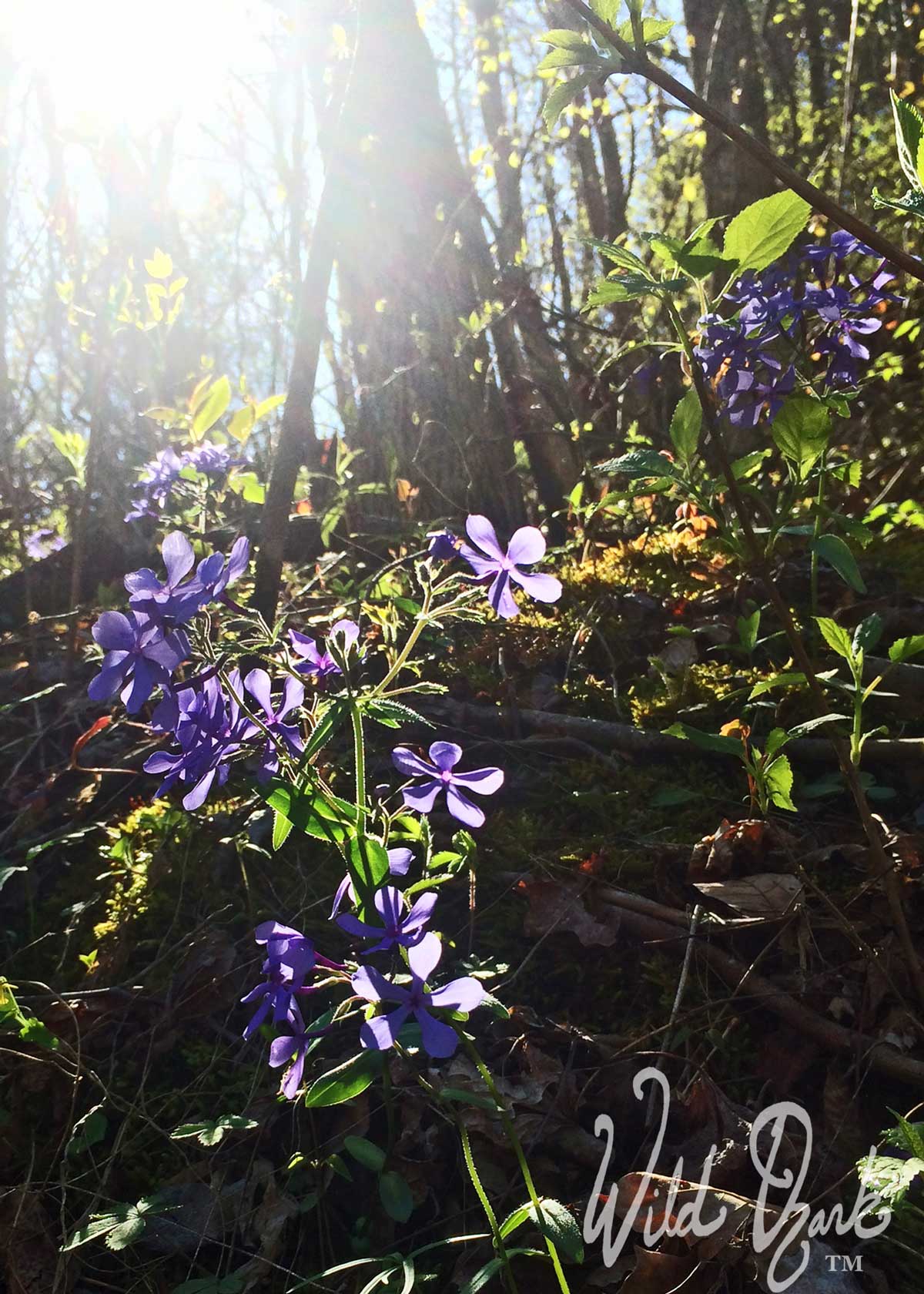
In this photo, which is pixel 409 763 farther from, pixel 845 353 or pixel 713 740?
pixel 845 353

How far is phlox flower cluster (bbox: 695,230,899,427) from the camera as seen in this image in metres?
1.66

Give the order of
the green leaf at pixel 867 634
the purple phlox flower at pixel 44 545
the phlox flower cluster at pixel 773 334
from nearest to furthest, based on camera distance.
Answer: the green leaf at pixel 867 634 < the phlox flower cluster at pixel 773 334 < the purple phlox flower at pixel 44 545

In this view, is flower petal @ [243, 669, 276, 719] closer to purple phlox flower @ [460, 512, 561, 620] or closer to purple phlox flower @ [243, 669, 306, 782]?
purple phlox flower @ [243, 669, 306, 782]

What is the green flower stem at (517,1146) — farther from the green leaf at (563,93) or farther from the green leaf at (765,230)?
the green leaf at (563,93)

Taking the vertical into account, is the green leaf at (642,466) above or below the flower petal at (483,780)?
above

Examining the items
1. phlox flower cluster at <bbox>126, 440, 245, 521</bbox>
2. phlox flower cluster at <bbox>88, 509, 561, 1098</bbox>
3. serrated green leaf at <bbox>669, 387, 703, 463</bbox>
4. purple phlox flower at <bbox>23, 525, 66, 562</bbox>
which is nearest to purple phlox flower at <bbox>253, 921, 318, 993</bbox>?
phlox flower cluster at <bbox>88, 509, 561, 1098</bbox>

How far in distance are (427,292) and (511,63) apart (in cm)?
220

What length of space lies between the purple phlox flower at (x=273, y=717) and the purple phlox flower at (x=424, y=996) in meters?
0.34

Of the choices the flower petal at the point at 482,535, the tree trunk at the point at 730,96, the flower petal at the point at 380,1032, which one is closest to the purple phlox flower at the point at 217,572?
the flower petal at the point at 482,535

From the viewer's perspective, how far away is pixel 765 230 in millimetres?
1211

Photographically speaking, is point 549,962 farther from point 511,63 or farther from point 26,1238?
point 511,63

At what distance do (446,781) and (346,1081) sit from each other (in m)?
0.45

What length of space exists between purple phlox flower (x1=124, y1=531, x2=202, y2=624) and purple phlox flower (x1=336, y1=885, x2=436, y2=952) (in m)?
0.45

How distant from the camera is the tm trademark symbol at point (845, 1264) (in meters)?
1.14
